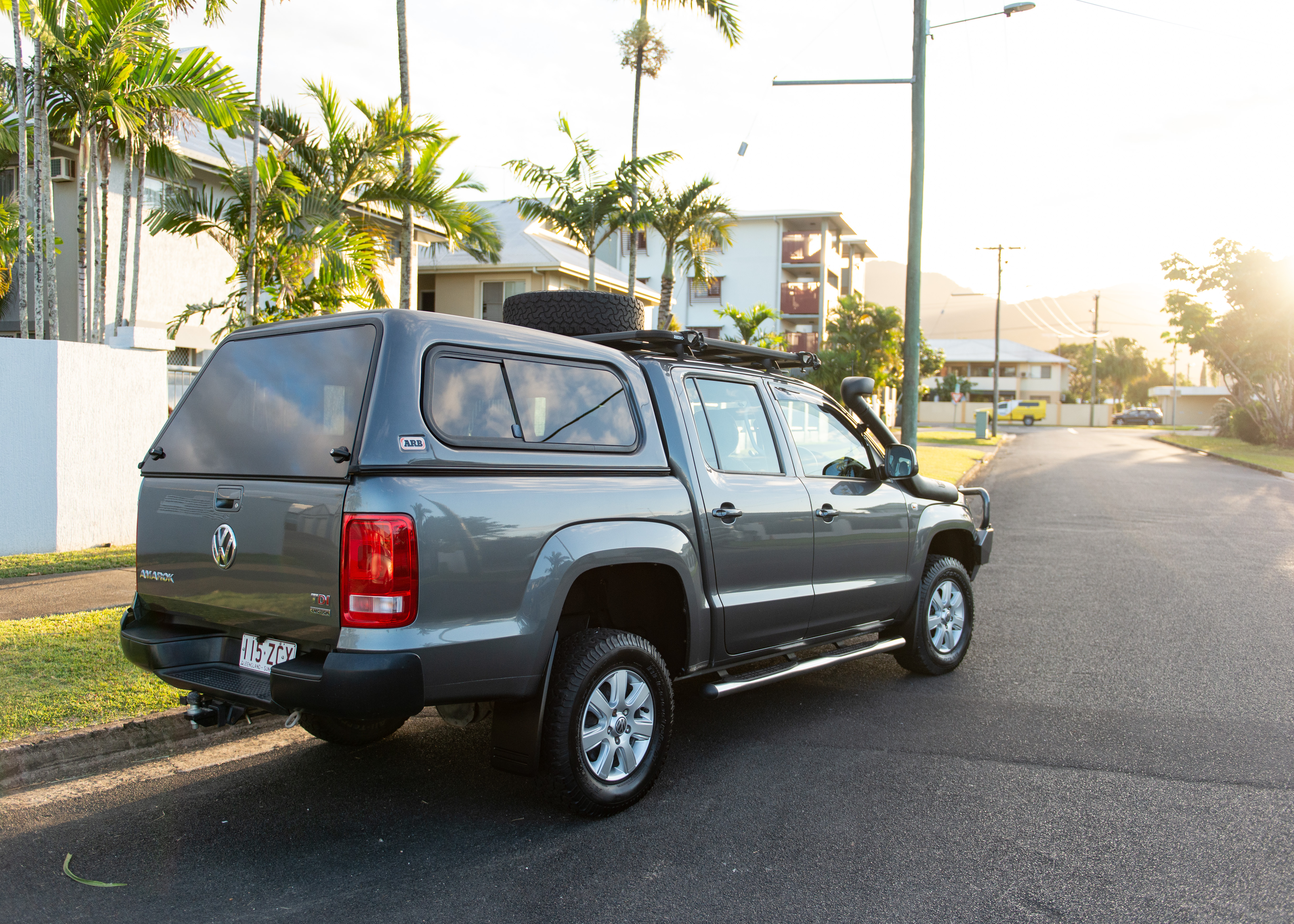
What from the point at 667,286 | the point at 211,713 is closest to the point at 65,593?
the point at 211,713

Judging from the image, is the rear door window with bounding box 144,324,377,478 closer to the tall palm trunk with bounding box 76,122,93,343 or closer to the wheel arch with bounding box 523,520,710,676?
the wheel arch with bounding box 523,520,710,676

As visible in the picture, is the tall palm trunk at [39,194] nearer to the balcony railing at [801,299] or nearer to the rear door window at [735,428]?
the rear door window at [735,428]

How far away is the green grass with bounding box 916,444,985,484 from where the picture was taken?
802 inches

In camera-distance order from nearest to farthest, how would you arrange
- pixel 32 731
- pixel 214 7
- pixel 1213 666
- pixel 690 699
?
pixel 32 731 < pixel 690 699 < pixel 1213 666 < pixel 214 7

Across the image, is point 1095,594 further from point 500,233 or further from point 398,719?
point 500,233

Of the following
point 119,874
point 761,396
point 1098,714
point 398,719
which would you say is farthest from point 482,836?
point 1098,714

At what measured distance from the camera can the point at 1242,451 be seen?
3603cm

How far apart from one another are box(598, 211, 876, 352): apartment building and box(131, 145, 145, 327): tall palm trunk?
36341mm

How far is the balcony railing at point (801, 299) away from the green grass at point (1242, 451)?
712 inches

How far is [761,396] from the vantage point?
5418mm

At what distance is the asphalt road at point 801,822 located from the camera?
3406 millimetres

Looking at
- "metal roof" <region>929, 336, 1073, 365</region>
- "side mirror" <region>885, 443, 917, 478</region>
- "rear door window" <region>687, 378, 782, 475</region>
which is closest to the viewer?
"rear door window" <region>687, 378, 782, 475</region>

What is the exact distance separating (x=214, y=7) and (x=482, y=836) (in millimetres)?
13180

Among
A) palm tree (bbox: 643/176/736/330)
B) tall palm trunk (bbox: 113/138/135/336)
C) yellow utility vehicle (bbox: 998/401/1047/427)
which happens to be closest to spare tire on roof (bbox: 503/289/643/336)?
tall palm trunk (bbox: 113/138/135/336)
